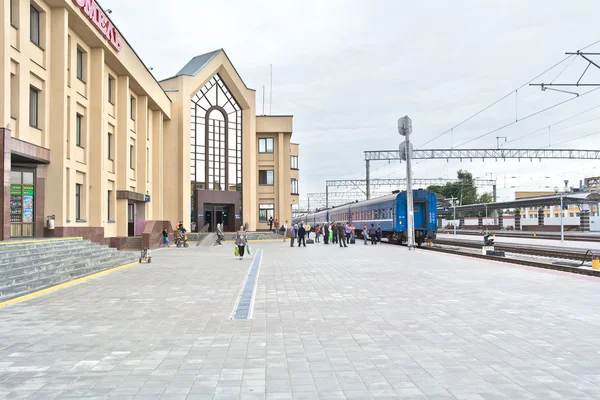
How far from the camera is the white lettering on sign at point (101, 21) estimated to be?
861 inches

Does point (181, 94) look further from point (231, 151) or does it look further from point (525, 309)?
point (525, 309)

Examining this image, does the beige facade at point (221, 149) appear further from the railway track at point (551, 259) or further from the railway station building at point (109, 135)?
the railway track at point (551, 259)

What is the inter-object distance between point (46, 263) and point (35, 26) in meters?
10.7

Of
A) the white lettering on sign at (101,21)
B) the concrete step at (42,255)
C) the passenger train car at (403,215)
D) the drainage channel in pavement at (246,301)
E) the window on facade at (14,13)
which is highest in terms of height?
the white lettering on sign at (101,21)

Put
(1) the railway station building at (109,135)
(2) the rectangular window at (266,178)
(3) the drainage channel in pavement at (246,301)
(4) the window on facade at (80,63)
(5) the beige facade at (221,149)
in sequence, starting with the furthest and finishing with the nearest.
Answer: (2) the rectangular window at (266,178)
(5) the beige facade at (221,149)
(4) the window on facade at (80,63)
(1) the railway station building at (109,135)
(3) the drainage channel in pavement at (246,301)

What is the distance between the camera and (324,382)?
Answer: 5.25 meters

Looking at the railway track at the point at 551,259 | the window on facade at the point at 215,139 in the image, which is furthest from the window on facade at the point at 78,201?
the window on facade at the point at 215,139

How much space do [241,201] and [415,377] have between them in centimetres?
4631

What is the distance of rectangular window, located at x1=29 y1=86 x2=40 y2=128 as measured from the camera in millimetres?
19688

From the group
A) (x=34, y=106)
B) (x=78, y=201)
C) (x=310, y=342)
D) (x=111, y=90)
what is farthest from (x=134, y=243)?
(x=310, y=342)

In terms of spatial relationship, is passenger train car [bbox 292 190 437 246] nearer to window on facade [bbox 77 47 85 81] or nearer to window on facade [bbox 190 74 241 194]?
window on facade [bbox 190 74 241 194]

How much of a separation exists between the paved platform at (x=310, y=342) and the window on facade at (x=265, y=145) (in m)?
44.4

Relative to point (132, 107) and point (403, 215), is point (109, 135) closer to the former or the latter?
point (132, 107)

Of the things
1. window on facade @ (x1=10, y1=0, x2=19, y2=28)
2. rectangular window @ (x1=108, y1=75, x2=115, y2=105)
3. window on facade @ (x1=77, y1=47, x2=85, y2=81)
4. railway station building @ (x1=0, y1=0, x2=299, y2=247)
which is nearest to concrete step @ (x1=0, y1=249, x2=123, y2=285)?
railway station building @ (x1=0, y1=0, x2=299, y2=247)
